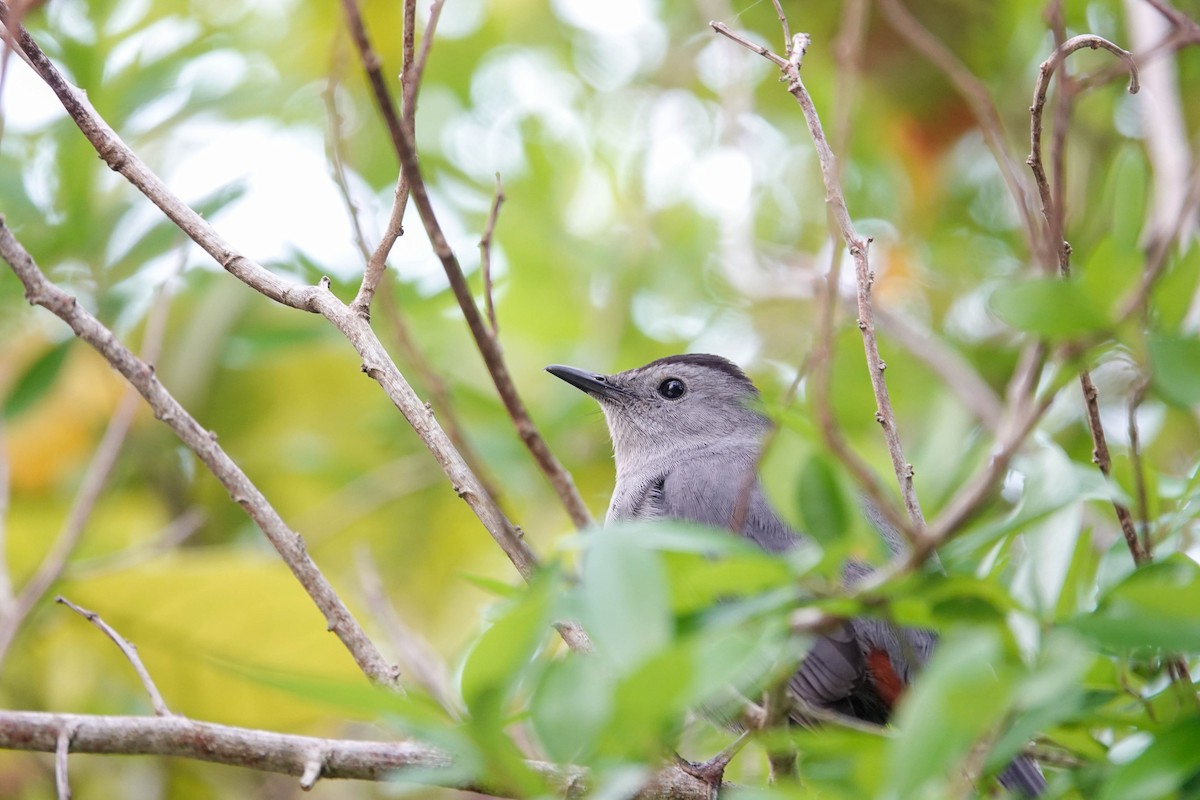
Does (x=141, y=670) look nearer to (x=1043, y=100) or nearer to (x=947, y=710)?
(x=947, y=710)

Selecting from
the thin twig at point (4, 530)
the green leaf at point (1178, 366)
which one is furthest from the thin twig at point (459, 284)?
the thin twig at point (4, 530)

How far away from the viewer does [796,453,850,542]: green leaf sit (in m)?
1.59

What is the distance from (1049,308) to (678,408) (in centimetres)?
345

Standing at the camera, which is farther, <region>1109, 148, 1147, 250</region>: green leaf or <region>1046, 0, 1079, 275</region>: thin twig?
<region>1109, 148, 1147, 250</region>: green leaf

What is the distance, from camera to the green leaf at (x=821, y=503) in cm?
159

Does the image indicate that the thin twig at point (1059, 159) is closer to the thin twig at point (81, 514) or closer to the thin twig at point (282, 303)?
the thin twig at point (282, 303)

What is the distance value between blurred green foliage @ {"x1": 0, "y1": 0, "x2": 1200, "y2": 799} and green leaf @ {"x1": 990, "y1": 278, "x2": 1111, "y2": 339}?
0.16 metres

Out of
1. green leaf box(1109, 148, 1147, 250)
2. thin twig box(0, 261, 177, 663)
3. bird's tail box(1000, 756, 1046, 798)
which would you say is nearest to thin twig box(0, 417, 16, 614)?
thin twig box(0, 261, 177, 663)

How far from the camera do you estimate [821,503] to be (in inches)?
62.9

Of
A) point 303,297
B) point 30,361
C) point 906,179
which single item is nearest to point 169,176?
point 30,361

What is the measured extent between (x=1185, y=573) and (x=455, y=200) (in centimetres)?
404

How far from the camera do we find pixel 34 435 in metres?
4.62

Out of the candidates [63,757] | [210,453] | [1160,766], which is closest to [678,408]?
[210,453]

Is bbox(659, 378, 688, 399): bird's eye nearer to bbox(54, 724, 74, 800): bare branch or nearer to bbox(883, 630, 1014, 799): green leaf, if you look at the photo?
bbox(54, 724, 74, 800): bare branch
